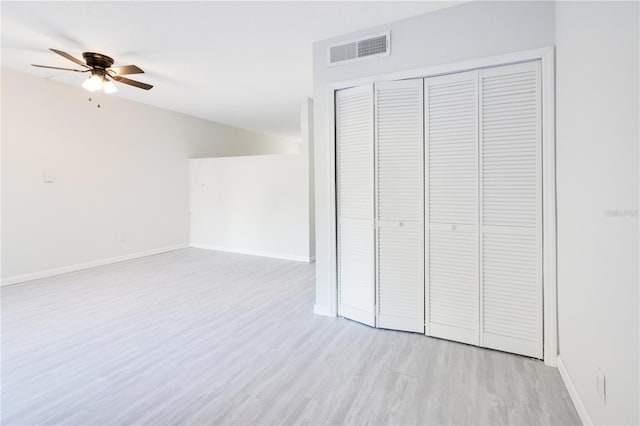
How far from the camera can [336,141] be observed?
9.24 feet

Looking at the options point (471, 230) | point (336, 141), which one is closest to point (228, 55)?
point (336, 141)

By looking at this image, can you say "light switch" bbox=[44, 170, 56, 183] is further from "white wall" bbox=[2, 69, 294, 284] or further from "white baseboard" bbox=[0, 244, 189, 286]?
"white baseboard" bbox=[0, 244, 189, 286]

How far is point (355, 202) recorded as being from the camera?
108 inches

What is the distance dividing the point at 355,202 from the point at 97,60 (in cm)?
300

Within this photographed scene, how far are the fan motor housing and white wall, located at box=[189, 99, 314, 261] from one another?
2.56 m

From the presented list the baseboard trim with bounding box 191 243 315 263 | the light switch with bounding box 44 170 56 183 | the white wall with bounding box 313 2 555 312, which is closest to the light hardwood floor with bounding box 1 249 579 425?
the white wall with bounding box 313 2 555 312

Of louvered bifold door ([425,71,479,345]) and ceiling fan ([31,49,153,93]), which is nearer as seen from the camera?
louvered bifold door ([425,71,479,345])

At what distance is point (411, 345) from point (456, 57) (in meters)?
2.14

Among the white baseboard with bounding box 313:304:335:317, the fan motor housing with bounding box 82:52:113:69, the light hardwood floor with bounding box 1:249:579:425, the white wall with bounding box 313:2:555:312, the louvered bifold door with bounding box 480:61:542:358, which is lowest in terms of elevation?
the light hardwood floor with bounding box 1:249:579:425

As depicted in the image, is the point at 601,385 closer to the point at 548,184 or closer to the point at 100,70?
the point at 548,184

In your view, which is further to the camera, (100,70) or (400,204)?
(100,70)

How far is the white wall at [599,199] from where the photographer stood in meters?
1.14

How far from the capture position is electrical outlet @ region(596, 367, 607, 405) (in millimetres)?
1347

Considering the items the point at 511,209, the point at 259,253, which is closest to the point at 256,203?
the point at 259,253
